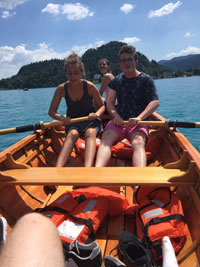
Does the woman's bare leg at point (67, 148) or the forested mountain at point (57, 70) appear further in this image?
the forested mountain at point (57, 70)

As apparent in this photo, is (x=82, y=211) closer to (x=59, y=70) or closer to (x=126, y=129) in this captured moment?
(x=126, y=129)

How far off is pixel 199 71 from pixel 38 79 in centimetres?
6696

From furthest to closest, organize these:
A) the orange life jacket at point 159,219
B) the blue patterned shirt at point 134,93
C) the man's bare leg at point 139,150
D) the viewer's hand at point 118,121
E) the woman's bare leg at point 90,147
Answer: the blue patterned shirt at point 134,93, the viewer's hand at point 118,121, the woman's bare leg at point 90,147, the man's bare leg at point 139,150, the orange life jacket at point 159,219

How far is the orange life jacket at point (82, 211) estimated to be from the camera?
1625mm

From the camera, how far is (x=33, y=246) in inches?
28.6

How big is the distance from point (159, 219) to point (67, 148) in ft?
4.73

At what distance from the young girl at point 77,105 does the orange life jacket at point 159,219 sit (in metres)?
0.92

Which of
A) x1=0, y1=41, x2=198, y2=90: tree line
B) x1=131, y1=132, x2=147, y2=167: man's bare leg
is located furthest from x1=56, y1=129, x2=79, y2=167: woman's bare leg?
x1=0, y1=41, x2=198, y2=90: tree line

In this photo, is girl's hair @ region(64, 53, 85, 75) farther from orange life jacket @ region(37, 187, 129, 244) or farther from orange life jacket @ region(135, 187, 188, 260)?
orange life jacket @ region(135, 187, 188, 260)

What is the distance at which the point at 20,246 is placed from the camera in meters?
0.72

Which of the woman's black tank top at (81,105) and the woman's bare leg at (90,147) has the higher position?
the woman's black tank top at (81,105)

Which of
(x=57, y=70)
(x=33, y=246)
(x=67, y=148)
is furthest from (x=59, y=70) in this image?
(x=33, y=246)

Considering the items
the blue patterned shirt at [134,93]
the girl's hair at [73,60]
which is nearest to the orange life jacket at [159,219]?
the blue patterned shirt at [134,93]

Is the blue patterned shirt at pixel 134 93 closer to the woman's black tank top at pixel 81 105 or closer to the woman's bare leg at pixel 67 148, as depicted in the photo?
the woman's black tank top at pixel 81 105
